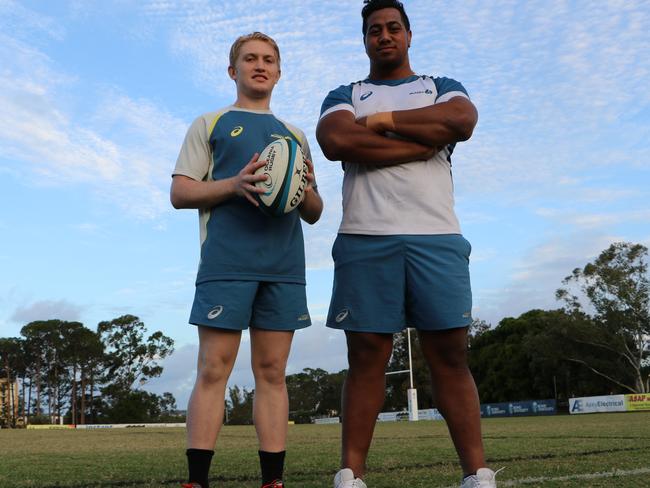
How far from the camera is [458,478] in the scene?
3.67m

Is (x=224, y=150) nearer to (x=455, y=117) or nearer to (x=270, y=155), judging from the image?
(x=270, y=155)

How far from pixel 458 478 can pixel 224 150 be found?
2.02 metres

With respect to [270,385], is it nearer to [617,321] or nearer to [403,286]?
[403,286]

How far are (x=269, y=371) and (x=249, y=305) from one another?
0.95 ft

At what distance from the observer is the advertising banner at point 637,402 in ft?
107

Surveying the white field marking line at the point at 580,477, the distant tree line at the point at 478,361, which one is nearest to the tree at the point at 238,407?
the distant tree line at the point at 478,361

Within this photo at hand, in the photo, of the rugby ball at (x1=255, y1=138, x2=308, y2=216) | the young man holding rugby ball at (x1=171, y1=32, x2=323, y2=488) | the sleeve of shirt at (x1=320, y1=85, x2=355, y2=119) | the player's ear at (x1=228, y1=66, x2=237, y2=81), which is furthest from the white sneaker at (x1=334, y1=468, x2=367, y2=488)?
the player's ear at (x1=228, y1=66, x2=237, y2=81)

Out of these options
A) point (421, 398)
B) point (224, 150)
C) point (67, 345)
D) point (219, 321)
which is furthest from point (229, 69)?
point (67, 345)

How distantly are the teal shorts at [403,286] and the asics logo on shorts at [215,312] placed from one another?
44 centimetres

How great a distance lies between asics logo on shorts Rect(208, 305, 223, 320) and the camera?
2.77 metres

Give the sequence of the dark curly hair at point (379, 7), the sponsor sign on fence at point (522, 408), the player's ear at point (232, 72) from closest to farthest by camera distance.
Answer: the dark curly hair at point (379, 7) < the player's ear at point (232, 72) < the sponsor sign on fence at point (522, 408)

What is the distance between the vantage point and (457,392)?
2.91 m

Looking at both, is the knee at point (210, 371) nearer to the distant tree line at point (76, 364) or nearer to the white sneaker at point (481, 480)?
the white sneaker at point (481, 480)

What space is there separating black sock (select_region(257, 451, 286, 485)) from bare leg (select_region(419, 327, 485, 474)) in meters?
0.68
